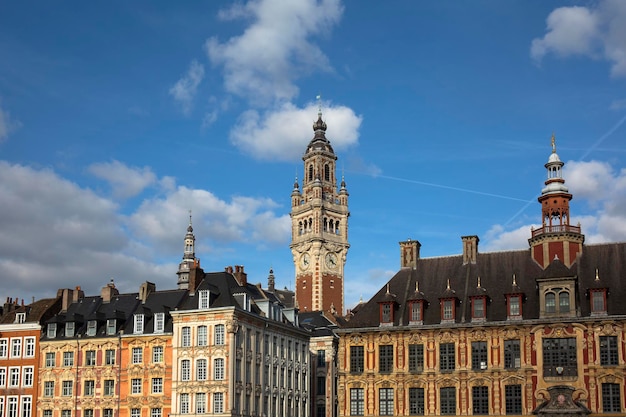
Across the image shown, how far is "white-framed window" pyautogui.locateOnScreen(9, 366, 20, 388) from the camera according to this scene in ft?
287

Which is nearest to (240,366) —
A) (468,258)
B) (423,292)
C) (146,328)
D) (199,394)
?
(199,394)

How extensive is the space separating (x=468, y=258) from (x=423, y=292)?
17.0 feet

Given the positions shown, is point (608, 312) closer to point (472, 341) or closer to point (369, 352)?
point (472, 341)

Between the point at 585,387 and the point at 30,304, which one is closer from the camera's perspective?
the point at 585,387

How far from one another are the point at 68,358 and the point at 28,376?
185 inches

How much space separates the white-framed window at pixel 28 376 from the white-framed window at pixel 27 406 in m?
1.22

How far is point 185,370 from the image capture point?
80.1m

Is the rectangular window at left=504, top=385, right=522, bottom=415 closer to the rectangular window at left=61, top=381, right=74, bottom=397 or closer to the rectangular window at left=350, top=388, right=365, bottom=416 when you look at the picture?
the rectangular window at left=350, top=388, right=365, bottom=416

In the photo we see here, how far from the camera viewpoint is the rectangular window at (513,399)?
235 feet

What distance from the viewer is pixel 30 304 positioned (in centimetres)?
9381

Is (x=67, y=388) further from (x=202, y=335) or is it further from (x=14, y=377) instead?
(x=202, y=335)

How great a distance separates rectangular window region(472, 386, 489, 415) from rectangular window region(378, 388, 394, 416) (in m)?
6.88

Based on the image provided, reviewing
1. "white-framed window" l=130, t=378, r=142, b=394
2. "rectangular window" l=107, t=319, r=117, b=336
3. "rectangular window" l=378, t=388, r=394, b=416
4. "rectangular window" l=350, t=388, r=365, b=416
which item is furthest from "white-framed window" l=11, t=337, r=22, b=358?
"rectangular window" l=378, t=388, r=394, b=416

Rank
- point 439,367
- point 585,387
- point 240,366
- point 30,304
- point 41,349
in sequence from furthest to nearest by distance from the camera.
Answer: point 30,304 < point 41,349 < point 240,366 < point 439,367 < point 585,387
